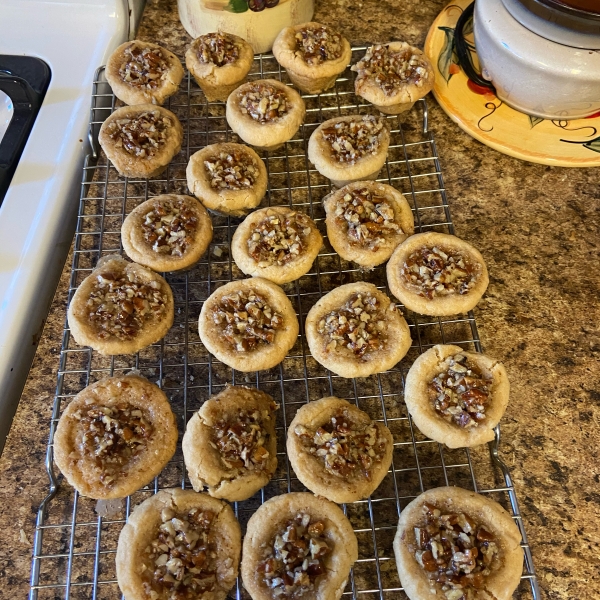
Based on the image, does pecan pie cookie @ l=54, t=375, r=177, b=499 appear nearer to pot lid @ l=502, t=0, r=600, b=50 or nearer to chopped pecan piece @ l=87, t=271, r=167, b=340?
chopped pecan piece @ l=87, t=271, r=167, b=340

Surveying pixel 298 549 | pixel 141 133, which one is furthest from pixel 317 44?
pixel 298 549

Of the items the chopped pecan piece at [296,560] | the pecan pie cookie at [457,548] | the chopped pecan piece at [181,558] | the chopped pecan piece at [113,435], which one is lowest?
the pecan pie cookie at [457,548]

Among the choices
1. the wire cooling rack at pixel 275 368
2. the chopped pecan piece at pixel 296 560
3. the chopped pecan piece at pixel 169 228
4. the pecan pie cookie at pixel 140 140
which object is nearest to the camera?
the chopped pecan piece at pixel 296 560

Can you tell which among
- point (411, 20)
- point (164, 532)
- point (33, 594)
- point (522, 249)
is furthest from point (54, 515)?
point (411, 20)

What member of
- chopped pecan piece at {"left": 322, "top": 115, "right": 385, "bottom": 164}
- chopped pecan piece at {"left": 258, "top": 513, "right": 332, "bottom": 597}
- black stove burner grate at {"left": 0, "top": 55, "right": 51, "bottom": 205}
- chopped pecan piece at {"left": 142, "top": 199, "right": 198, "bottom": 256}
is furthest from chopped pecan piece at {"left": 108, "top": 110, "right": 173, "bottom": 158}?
chopped pecan piece at {"left": 258, "top": 513, "right": 332, "bottom": 597}

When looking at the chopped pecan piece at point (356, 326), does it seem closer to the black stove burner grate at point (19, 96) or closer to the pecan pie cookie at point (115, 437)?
the pecan pie cookie at point (115, 437)

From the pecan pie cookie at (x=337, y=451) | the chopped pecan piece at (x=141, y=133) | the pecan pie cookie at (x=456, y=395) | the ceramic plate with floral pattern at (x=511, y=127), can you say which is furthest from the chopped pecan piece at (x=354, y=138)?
the pecan pie cookie at (x=337, y=451)

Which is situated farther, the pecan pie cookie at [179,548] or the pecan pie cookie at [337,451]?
the pecan pie cookie at [337,451]

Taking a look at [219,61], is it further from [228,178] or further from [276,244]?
[276,244]
